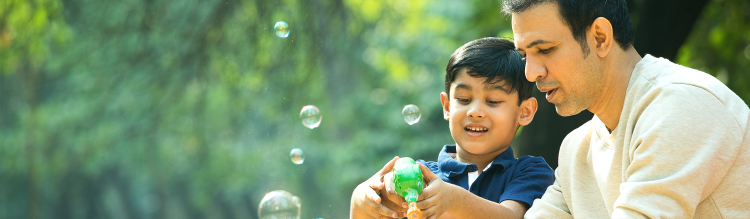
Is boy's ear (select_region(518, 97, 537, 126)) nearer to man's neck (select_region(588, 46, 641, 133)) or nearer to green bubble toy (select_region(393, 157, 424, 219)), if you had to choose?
man's neck (select_region(588, 46, 641, 133))

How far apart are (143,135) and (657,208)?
8.13 meters

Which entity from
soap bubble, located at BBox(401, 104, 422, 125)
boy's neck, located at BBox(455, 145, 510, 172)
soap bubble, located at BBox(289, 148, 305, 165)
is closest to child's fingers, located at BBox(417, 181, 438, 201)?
boy's neck, located at BBox(455, 145, 510, 172)

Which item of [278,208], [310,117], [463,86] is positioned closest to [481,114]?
[463,86]

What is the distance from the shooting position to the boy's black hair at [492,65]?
1.97 meters

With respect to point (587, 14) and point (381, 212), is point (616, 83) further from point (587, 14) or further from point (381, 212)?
point (381, 212)

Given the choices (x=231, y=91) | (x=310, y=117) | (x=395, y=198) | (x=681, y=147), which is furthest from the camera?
(x=231, y=91)

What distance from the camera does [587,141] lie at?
1859 mm

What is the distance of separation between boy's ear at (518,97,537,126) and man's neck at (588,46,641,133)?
0.40m

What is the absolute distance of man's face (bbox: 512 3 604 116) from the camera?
5.33 feet

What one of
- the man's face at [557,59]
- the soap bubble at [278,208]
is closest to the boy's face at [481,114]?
the man's face at [557,59]

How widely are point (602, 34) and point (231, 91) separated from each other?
5491mm

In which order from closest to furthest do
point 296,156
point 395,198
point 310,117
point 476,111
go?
point 395,198, point 476,111, point 296,156, point 310,117

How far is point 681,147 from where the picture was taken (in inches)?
52.6

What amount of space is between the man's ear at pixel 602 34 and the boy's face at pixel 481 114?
392 mm
